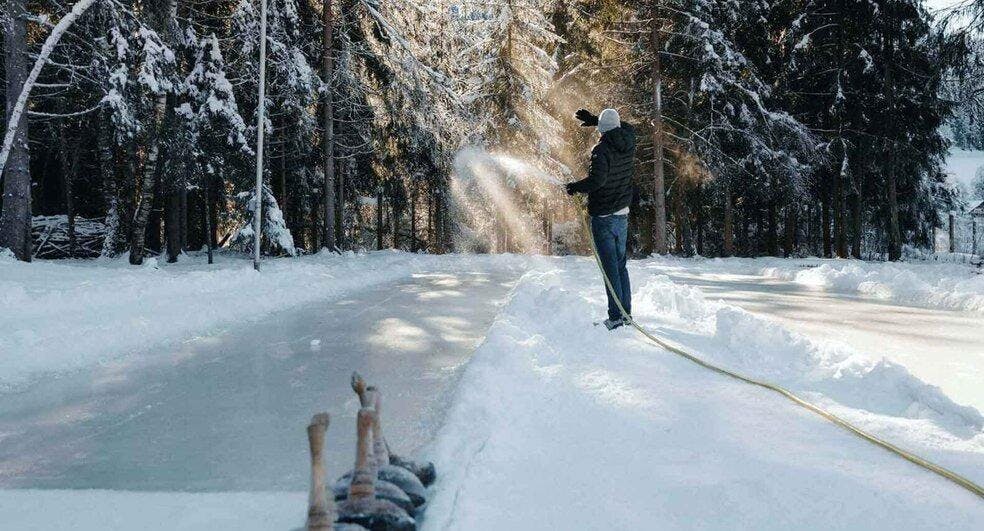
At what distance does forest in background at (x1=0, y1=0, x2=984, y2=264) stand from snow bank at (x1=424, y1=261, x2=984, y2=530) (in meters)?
15.3

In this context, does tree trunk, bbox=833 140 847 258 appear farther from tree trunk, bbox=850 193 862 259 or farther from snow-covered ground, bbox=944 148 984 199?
snow-covered ground, bbox=944 148 984 199

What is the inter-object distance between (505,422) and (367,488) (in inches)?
54.2

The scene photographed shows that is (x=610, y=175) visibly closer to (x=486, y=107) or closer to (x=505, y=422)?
(x=505, y=422)

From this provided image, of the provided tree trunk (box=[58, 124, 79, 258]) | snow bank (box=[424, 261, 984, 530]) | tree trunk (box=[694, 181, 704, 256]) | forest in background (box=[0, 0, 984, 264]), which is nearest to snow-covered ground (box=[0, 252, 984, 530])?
snow bank (box=[424, 261, 984, 530])

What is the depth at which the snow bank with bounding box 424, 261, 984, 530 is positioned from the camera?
2.24 metres

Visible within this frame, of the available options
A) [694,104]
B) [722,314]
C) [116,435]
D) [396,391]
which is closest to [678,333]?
[722,314]

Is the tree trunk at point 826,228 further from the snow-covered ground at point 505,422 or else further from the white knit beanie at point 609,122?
the white knit beanie at point 609,122

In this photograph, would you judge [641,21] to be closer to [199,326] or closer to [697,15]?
[697,15]

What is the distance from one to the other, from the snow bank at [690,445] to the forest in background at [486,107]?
15.3 metres

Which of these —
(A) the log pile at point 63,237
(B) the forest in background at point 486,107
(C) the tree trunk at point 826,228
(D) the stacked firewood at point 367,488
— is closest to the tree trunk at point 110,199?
(B) the forest in background at point 486,107

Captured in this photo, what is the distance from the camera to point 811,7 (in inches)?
1023

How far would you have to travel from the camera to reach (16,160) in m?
12.7

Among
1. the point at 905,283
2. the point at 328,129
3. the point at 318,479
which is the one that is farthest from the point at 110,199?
the point at 318,479

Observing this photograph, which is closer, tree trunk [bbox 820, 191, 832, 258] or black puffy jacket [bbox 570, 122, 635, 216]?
black puffy jacket [bbox 570, 122, 635, 216]
